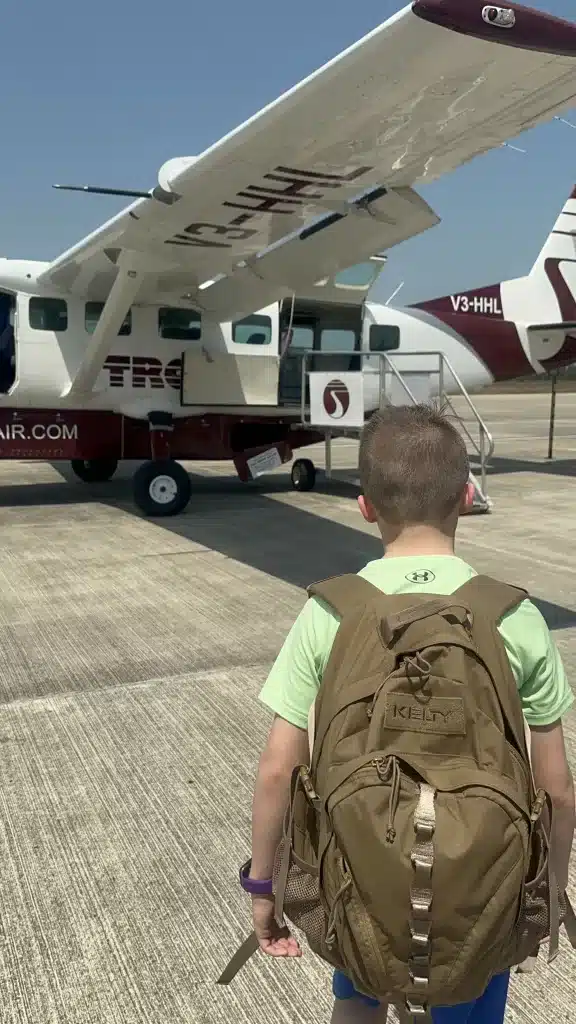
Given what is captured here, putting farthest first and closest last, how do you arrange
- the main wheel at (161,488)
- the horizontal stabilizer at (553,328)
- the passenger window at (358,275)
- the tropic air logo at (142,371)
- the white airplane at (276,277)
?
the horizontal stabilizer at (553,328), the passenger window at (358,275), the tropic air logo at (142,371), the main wheel at (161,488), the white airplane at (276,277)

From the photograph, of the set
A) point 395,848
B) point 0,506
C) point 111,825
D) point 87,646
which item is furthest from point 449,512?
point 0,506

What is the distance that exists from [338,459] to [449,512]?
15534mm

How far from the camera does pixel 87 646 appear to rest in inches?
215

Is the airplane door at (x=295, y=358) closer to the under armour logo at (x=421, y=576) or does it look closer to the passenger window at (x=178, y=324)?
the passenger window at (x=178, y=324)

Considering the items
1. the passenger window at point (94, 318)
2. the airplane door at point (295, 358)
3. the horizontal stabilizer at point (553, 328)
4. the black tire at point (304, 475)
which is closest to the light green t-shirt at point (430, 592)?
the passenger window at point (94, 318)

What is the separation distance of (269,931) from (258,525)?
803 centimetres

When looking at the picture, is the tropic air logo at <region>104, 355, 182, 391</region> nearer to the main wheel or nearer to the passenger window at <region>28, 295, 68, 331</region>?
the passenger window at <region>28, 295, 68, 331</region>

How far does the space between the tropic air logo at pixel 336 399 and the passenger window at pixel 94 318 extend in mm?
2655

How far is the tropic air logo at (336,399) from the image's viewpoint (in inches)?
404

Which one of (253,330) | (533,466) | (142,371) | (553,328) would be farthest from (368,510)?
(533,466)

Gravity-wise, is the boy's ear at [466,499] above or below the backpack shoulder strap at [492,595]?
above

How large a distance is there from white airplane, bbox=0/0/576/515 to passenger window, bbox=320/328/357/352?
0.10ft

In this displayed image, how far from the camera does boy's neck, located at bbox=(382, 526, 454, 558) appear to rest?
1620mm

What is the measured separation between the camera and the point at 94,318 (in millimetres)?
10867
